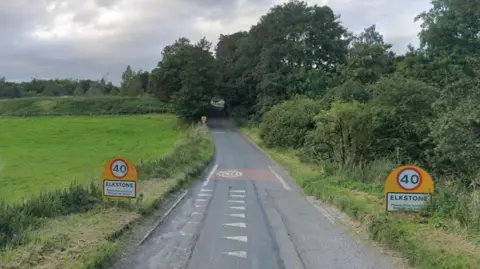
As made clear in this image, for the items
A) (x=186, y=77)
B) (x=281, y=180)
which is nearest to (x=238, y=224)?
(x=281, y=180)

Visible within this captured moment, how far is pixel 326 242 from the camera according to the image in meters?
9.43

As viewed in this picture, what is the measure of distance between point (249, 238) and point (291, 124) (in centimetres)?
2940

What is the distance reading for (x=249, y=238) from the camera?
9.76m

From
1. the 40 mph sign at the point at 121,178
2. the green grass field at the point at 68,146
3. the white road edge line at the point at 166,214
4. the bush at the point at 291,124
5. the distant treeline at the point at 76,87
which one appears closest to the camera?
the white road edge line at the point at 166,214

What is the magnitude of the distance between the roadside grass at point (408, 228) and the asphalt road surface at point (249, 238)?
48 centimetres

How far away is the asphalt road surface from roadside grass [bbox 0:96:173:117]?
7568 centimetres

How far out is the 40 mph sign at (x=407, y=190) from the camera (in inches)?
385

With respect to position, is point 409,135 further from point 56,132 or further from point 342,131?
point 56,132

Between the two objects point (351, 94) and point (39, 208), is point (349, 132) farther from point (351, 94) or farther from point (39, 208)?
point (39, 208)

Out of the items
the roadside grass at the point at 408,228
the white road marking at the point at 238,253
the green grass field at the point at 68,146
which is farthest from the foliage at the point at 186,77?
Answer: the white road marking at the point at 238,253

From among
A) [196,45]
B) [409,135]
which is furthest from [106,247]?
[196,45]

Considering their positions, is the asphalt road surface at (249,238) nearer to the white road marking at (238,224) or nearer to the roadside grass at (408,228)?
the white road marking at (238,224)

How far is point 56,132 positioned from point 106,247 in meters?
61.9

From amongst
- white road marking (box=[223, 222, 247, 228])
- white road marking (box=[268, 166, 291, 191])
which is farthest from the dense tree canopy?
white road marking (box=[223, 222, 247, 228])
